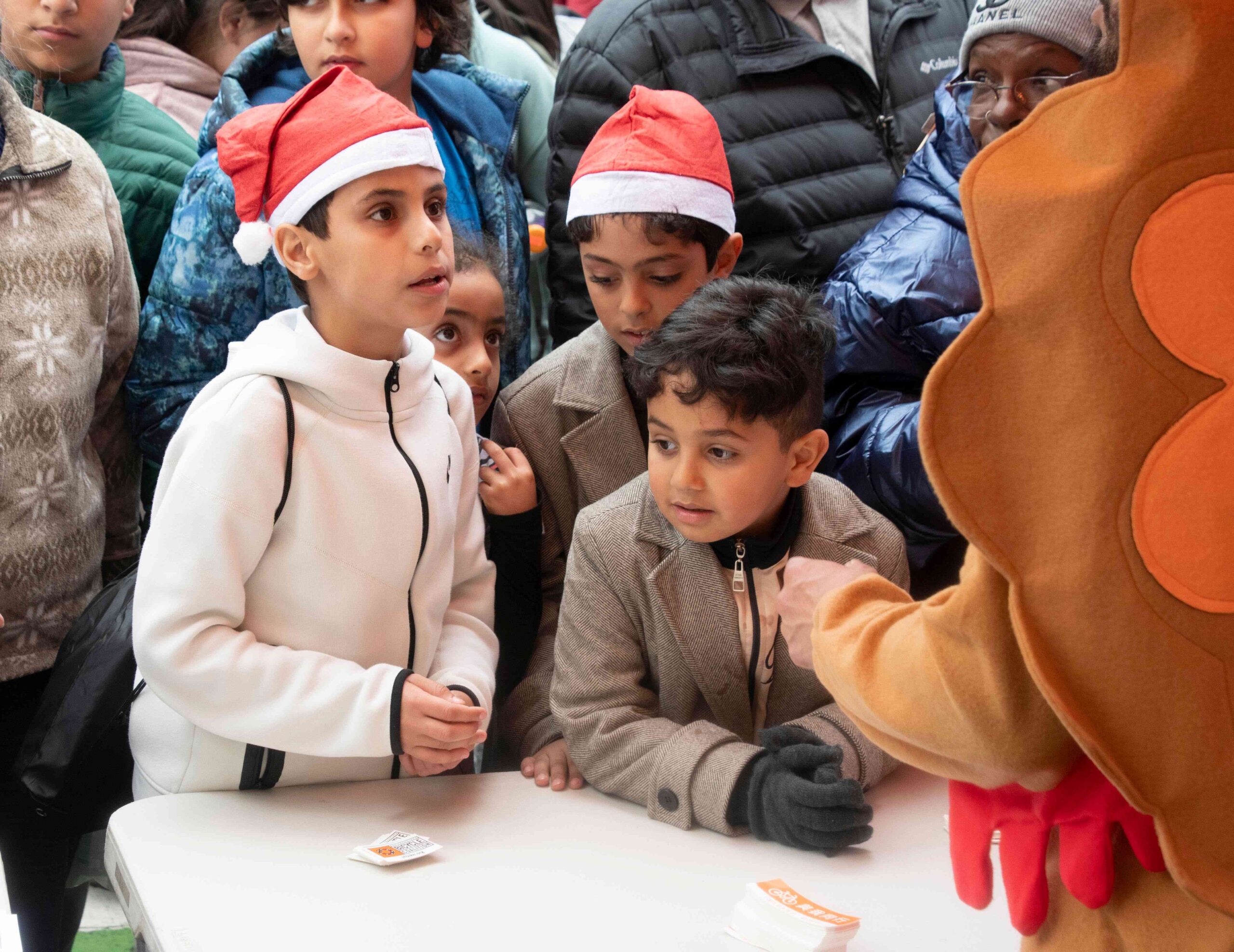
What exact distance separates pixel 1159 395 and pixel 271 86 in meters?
2.05

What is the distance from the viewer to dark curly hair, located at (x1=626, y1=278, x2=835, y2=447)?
5.72ft

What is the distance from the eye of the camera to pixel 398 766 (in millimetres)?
1813

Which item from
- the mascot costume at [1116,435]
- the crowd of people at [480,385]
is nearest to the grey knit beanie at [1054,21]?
the crowd of people at [480,385]

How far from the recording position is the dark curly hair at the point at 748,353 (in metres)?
1.74

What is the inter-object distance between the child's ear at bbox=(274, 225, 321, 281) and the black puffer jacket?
858 mm

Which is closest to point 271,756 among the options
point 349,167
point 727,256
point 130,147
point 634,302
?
point 349,167

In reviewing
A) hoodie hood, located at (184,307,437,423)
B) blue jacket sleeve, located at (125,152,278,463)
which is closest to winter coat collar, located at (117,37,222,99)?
blue jacket sleeve, located at (125,152,278,463)

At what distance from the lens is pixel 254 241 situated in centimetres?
175

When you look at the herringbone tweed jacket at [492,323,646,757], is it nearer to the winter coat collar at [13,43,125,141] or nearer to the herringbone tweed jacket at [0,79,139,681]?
the herringbone tweed jacket at [0,79,139,681]

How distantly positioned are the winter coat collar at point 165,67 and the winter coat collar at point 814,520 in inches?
65.7

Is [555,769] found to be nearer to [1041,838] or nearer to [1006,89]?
[1041,838]

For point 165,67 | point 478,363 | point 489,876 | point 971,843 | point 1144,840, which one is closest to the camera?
point 1144,840

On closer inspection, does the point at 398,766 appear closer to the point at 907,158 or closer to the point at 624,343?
the point at 624,343

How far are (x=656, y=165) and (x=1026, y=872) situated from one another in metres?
1.49
